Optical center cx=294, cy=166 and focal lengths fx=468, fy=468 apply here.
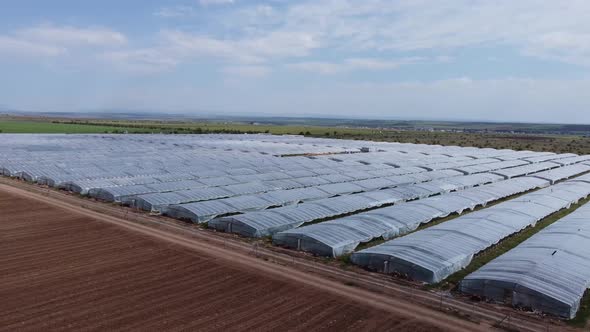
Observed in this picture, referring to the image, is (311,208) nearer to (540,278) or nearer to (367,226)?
(367,226)

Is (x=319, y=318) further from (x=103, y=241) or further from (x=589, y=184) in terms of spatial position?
(x=589, y=184)

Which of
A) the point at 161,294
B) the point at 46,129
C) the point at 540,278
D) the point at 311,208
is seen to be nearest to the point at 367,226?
the point at 311,208

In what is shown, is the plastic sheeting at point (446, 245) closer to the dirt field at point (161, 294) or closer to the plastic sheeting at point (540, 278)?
the plastic sheeting at point (540, 278)

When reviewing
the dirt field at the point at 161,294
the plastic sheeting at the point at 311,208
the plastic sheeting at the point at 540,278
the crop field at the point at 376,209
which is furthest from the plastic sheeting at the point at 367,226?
the plastic sheeting at the point at 540,278

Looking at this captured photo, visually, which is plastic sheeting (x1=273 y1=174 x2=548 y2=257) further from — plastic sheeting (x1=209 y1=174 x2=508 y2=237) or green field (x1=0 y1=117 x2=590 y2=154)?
green field (x1=0 y1=117 x2=590 y2=154)

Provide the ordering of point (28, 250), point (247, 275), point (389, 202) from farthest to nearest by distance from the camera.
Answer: point (389, 202)
point (28, 250)
point (247, 275)

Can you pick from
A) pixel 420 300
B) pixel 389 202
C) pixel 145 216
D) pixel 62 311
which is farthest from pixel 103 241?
pixel 389 202

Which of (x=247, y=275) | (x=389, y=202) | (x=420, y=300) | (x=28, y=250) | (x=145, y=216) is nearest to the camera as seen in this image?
(x=420, y=300)
